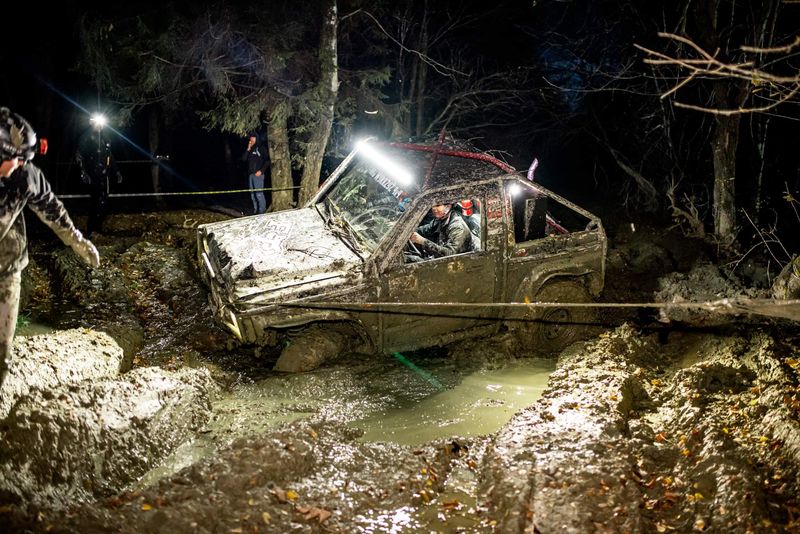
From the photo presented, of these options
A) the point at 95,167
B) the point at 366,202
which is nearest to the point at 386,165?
the point at 366,202

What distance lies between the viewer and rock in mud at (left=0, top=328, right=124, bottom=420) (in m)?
3.85

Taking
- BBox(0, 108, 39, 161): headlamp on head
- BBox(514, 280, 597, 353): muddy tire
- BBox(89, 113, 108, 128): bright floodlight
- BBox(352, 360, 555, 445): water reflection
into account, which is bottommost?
BBox(352, 360, 555, 445): water reflection

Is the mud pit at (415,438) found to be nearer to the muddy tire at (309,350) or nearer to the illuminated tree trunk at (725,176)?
the muddy tire at (309,350)

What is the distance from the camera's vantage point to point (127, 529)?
309 cm

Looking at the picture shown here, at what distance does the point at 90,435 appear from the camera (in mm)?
3705

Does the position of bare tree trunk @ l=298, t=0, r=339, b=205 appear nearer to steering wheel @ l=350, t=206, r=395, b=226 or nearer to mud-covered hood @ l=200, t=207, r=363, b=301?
mud-covered hood @ l=200, t=207, r=363, b=301

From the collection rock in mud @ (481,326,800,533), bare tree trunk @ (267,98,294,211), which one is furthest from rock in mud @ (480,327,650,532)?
bare tree trunk @ (267,98,294,211)

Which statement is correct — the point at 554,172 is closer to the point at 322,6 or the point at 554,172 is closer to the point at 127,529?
the point at 322,6

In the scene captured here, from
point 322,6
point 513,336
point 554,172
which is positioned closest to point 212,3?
point 322,6

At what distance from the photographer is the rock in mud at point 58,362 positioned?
3.85 metres

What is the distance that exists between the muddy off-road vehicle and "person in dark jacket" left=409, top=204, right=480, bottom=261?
117 millimetres

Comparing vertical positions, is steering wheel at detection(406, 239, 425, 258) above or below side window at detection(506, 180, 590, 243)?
below

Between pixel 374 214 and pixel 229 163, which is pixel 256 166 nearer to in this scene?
pixel 229 163

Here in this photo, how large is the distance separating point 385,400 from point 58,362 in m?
2.55
